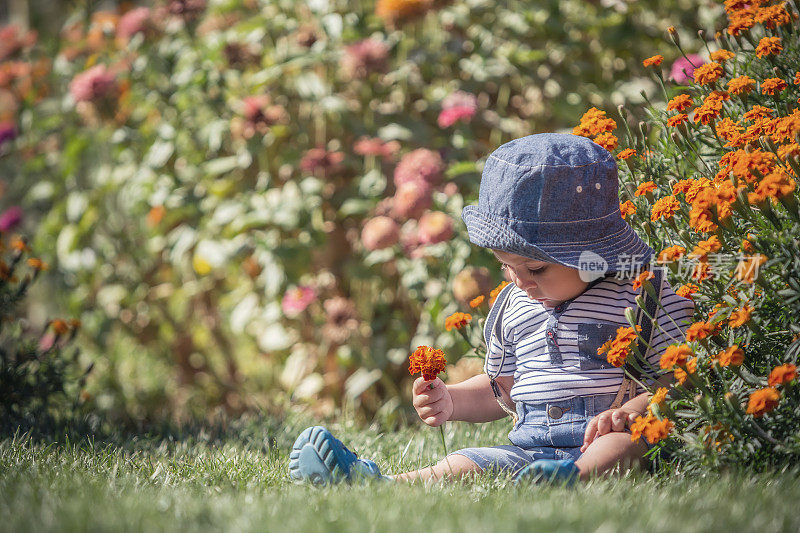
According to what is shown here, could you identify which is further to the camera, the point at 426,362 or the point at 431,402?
the point at 431,402

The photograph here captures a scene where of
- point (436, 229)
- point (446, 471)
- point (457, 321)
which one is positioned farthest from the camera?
point (436, 229)

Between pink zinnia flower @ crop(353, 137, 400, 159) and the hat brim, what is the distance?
151 cm

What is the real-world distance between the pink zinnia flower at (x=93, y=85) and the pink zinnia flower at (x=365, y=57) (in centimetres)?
121

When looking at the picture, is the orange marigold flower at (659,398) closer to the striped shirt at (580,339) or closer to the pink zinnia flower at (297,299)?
the striped shirt at (580,339)

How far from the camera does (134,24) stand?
153 inches

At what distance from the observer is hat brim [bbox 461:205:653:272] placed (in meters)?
1.83

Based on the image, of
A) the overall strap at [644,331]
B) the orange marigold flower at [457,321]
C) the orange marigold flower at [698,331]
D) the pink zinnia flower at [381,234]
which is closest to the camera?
the orange marigold flower at [698,331]

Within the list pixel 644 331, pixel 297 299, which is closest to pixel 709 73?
pixel 644 331

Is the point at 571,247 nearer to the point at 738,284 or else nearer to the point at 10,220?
the point at 738,284

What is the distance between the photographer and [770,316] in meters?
1.74

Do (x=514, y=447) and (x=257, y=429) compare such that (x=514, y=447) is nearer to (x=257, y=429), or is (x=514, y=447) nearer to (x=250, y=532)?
(x=250, y=532)

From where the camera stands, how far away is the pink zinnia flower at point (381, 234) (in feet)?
10.4

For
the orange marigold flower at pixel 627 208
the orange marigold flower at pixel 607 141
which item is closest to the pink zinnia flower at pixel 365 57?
the orange marigold flower at pixel 607 141

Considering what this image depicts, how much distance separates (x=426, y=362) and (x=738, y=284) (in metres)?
0.74
